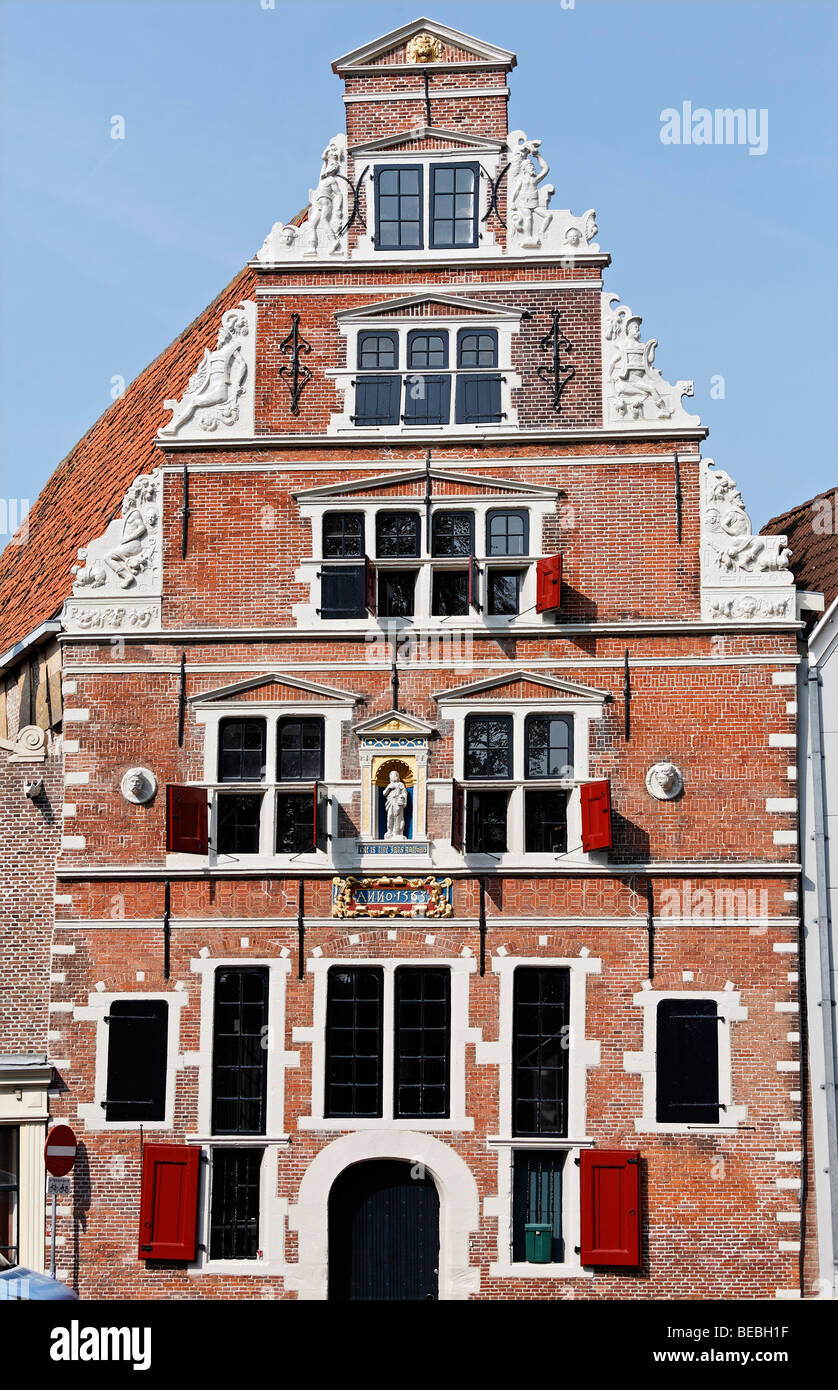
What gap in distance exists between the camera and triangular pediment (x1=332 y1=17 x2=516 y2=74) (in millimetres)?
23234

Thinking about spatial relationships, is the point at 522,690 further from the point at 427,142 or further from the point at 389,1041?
the point at 427,142

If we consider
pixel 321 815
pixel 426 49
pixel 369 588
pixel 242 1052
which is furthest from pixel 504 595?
pixel 426 49

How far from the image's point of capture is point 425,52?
76.5 ft

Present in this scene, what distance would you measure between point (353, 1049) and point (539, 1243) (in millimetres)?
3126

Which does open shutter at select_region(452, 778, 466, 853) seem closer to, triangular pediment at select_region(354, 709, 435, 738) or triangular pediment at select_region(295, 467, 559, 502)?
triangular pediment at select_region(354, 709, 435, 738)

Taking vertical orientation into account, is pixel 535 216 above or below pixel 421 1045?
above

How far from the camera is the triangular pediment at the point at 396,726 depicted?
877 inches

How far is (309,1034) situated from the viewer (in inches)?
859

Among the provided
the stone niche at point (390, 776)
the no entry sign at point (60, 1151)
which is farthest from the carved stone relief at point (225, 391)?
the no entry sign at point (60, 1151)

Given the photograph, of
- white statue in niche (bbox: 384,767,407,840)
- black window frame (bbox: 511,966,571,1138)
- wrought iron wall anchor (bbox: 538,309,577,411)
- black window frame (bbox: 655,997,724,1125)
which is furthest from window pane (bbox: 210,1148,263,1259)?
wrought iron wall anchor (bbox: 538,309,577,411)
